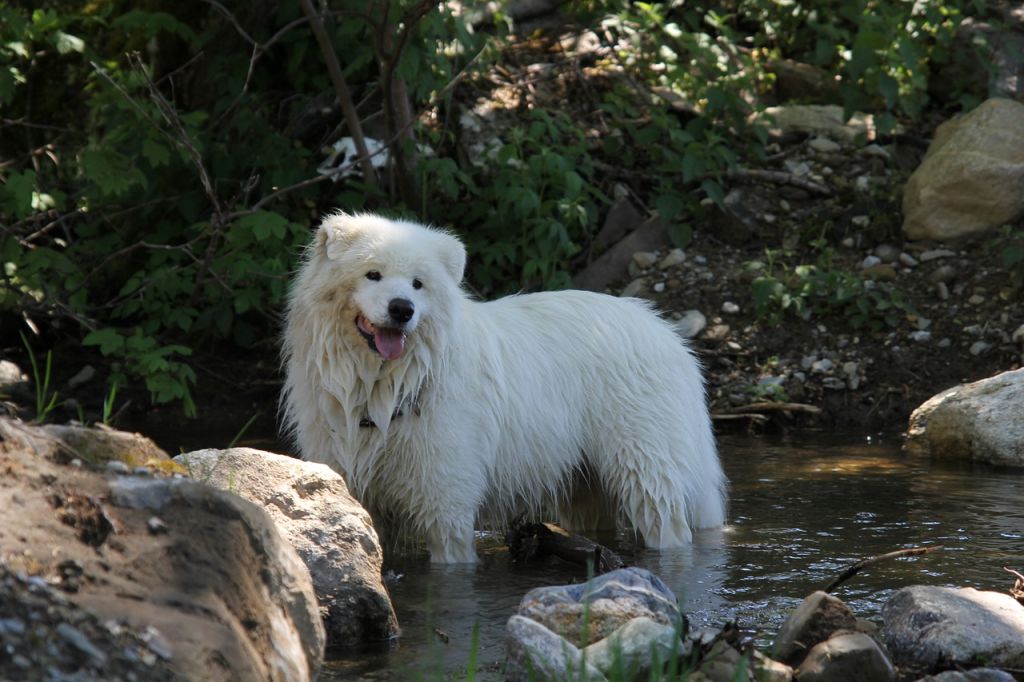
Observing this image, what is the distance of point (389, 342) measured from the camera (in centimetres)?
561

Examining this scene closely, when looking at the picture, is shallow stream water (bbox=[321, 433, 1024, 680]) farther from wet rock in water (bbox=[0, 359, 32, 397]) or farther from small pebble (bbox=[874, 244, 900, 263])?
wet rock in water (bbox=[0, 359, 32, 397])

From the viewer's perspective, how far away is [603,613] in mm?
4301

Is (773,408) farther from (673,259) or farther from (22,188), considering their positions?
(22,188)

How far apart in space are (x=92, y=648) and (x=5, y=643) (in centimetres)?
18

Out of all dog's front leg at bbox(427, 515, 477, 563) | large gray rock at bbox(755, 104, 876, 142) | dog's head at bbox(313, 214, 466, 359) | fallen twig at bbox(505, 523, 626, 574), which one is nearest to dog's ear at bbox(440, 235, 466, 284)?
dog's head at bbox(313, 214, 466, 359)

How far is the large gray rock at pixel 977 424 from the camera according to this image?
7922 millimetres

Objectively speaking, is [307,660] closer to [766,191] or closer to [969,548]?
[969,548]

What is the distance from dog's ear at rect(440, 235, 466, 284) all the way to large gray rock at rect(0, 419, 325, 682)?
243cm

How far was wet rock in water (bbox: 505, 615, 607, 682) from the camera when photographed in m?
3.86

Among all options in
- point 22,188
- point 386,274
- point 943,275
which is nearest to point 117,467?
point 386,274

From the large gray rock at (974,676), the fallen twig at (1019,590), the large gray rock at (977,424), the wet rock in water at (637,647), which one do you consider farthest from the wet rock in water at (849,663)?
the large gray rock at (977,424)

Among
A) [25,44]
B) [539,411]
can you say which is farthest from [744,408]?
[25,44]

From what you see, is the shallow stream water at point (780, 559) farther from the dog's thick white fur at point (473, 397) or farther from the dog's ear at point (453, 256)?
the dog's ear at point (453, 256)

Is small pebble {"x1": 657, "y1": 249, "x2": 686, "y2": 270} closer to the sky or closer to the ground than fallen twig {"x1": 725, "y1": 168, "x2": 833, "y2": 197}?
closer to the ground
